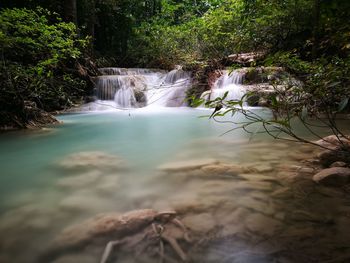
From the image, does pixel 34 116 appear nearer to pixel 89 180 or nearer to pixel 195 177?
pixel 89 180

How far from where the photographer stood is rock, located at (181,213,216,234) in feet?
5.56

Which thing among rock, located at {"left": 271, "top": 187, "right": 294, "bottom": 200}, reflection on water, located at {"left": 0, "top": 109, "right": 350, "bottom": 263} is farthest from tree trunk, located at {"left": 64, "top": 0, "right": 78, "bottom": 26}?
rock, located at {"left": 271, "top": 187, "right": 294, "bottom": 200}

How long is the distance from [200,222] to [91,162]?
6.40 feet

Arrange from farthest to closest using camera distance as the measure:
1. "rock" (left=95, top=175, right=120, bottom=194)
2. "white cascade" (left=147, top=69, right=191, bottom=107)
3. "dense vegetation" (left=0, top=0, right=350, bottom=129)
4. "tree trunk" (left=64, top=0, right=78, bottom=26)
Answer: "white cascade" (left=147, top=69, right=191, bottom=107)
"tree trunk" (left=64, top=0, right=78, bottom=26)
"dense vegetation" (left=0, top=0, right=350, bottom=129)
"rock" (left=95, top=175, right=120, bottom=194)

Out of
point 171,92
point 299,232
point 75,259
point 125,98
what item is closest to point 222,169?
point 299,232

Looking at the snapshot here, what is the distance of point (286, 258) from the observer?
1364 mm

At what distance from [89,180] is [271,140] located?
8.98ft

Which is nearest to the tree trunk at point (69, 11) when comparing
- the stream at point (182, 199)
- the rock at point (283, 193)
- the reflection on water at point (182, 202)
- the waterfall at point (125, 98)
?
the waterfall at point (125, 98)

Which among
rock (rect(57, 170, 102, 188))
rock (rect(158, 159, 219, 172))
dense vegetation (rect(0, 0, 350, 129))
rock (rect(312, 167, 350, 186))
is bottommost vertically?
rock (rect(57, 170, 102, 188))

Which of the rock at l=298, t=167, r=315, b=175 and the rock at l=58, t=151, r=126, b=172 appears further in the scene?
the rock at l=58, t=151, r=126, b=172

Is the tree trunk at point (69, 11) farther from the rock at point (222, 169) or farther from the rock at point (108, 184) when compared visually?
the rock at point (222, 169)

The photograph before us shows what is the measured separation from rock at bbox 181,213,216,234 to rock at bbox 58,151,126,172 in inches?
56.5

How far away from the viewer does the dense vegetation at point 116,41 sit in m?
5.66

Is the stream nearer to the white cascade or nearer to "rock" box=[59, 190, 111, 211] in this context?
"rock" box=[59, 190, 111, 211]
